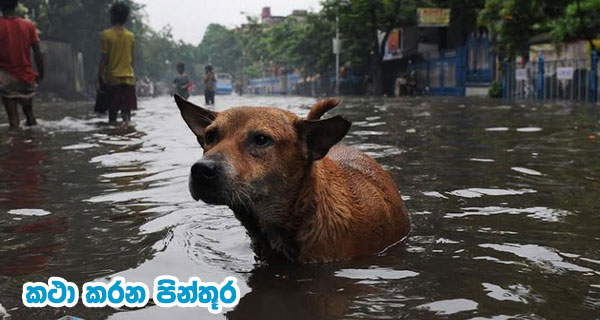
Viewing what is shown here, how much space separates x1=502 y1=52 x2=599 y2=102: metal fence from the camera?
22359mm

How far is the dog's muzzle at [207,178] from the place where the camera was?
275cm

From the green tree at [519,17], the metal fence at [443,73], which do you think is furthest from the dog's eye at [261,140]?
the metal fence at [443,73]

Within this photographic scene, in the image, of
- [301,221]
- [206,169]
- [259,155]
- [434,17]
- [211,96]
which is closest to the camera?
[206,169]

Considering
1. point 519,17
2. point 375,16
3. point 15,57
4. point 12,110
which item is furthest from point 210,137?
point 375,16

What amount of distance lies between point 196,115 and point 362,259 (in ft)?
3.73

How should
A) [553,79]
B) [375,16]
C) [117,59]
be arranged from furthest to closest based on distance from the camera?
[375,16] → [553,79] → [117,59]

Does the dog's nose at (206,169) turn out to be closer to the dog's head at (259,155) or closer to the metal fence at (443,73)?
the dog's head at (259,155)

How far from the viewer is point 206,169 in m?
2.75

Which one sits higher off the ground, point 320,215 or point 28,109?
point 28,109

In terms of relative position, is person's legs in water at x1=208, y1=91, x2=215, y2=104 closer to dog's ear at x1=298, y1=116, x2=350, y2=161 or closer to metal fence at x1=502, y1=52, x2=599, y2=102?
metal fence at x1=502, y1=52, x2=599, y2=102

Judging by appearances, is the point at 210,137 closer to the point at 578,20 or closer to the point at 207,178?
the point at 207,178

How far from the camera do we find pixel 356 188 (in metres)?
3.50

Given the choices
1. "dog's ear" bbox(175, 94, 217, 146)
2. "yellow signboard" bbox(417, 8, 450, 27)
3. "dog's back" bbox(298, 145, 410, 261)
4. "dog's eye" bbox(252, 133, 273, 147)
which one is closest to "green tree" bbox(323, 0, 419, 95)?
"yellow signboard" bbox(417, 8, 450, 27)

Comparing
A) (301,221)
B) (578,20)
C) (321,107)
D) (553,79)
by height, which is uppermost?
(578,20)
